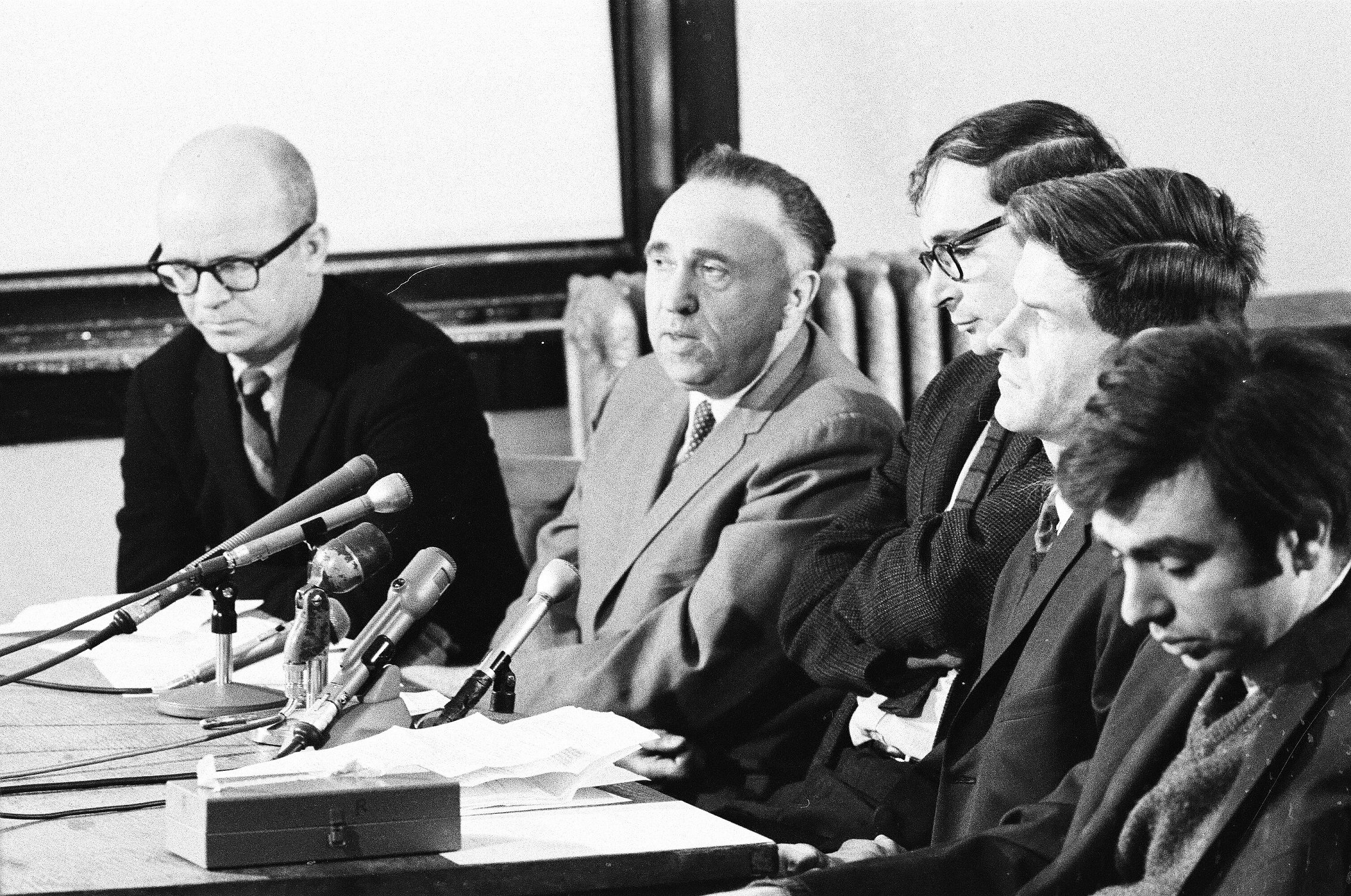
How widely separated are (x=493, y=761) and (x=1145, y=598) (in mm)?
783

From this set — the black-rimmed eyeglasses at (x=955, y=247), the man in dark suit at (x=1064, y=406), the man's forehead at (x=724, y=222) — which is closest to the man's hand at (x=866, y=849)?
the man in dark suit at (x=1064, y=406)

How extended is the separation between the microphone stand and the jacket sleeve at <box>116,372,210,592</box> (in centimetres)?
118

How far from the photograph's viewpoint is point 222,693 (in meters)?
2.48

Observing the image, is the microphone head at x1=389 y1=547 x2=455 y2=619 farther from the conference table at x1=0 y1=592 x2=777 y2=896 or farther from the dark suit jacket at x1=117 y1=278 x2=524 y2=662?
the dark suit jacket at x1=117 y1=278 x2=524 y2=662

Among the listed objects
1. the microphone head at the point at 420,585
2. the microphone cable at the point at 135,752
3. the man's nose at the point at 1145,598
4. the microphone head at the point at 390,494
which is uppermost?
the man's nose at the point at 1145,598

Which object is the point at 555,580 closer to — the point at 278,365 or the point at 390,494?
the point at 390,494

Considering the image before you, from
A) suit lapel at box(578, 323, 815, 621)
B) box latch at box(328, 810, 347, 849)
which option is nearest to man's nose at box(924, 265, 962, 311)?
suit lapel at box(578, 323, 815, 621)

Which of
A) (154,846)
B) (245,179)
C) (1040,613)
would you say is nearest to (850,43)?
(245,179)

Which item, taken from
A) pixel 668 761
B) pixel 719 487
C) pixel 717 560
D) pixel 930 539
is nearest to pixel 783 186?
pixel 719 487

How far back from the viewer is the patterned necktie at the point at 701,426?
3.10 meters

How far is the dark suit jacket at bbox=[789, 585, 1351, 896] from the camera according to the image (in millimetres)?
1446

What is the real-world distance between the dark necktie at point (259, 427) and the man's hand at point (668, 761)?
4.02 feet

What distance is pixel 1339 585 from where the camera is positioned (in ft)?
4.83

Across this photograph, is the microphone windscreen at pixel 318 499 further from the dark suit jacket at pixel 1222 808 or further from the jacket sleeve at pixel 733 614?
the dark suit jacket at pixel 1222 808
